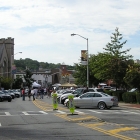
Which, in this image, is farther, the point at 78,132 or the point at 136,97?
the point at 136,97

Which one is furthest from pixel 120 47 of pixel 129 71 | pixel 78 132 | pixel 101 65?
pixel 78 132

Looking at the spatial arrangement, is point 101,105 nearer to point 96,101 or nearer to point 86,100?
point 96,101

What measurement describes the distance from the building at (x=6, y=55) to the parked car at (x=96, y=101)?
7725 cm

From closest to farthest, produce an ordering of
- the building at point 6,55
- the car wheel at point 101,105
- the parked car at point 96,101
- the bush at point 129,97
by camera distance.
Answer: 1. the parked car at point 96,101
2. the car wheel at point 101,105
3. the bush at point 129,97
4. the building at point 6,55

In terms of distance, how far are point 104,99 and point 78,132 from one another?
1529cm

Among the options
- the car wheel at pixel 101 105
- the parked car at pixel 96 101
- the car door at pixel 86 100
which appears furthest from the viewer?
the car door at pixel 86 100

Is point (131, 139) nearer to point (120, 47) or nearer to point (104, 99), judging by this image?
point (104, 99)

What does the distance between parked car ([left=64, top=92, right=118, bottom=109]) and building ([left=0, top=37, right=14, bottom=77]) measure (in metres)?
77.3

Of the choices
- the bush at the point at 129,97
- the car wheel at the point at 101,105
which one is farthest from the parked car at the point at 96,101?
the bush at the point at 129,97

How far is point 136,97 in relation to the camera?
36562mm

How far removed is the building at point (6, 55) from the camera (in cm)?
10787

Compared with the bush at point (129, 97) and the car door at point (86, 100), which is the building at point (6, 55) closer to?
the bush at point (129, 97)

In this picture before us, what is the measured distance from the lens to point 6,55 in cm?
11219

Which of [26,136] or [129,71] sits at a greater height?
[129,71]
